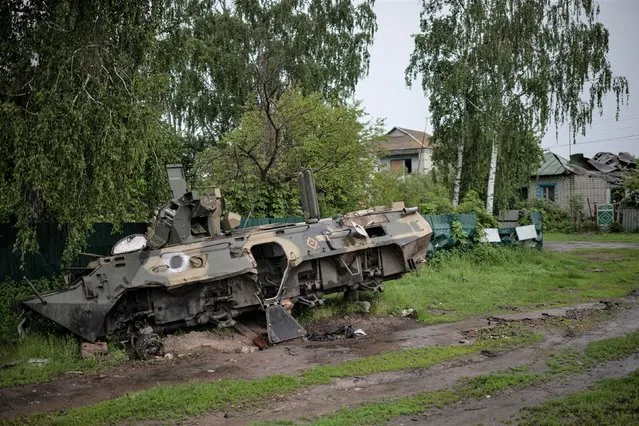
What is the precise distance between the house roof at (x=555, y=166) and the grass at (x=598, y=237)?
22.7 feet

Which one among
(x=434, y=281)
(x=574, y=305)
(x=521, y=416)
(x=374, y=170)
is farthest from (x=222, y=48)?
(x=521, y=416)

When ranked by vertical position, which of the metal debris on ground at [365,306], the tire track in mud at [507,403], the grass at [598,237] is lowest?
the tire track in mud at [507,403]

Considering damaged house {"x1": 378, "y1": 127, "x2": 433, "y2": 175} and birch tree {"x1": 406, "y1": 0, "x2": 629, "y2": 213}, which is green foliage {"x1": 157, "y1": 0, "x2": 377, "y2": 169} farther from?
damaged house {"x1": 378, "y1": 127, "x2": 433, "y2": 175}

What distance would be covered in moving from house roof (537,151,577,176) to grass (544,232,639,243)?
6907mm

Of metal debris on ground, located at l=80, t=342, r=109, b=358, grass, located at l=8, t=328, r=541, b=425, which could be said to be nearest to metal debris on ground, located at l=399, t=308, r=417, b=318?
grass, located at l=8, t=328, r=541, b=425

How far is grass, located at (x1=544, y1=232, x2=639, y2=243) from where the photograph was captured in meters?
27.7

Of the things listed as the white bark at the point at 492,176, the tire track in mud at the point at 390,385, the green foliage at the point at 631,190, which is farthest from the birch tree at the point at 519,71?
the tire track in mud at the point at 390,385

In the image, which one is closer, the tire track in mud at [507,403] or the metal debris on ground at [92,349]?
the tire track in mud at [507,403]

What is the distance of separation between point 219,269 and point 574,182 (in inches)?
1299

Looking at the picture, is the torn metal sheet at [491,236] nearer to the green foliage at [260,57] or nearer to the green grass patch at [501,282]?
Answer: the green grass patch at [501,282]

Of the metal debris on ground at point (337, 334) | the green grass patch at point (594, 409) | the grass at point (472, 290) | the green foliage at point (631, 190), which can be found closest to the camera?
the green grass patch at point (594, 409)

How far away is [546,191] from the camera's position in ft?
131

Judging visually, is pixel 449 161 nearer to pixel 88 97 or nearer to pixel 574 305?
pixel 574 305

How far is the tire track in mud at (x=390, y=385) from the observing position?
677 centimetres
